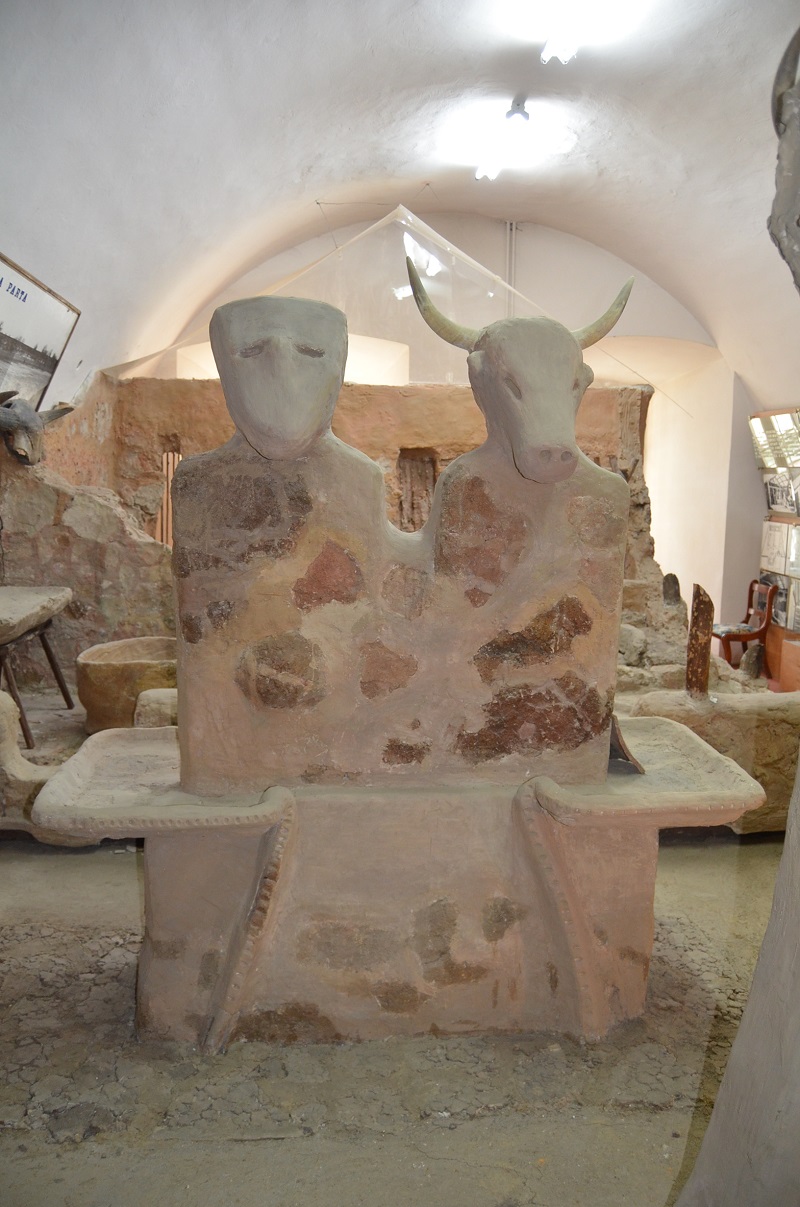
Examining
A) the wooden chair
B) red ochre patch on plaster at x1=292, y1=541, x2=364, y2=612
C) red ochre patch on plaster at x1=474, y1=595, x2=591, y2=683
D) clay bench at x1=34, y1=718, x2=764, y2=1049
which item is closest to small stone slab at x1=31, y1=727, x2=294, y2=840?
clay bench at x1=34, y1=718, x2=764, y2=1049

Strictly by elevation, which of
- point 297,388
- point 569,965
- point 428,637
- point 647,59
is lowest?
point 569,965

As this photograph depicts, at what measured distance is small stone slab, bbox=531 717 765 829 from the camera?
233cm

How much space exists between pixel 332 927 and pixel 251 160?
15.8ft

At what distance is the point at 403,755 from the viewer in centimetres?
246

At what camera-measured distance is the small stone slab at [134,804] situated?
2.22 metres

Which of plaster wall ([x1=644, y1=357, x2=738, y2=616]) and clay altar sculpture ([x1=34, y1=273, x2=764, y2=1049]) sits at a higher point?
plaster wall ([x1=644, y1=357, x2=738, y2=616])

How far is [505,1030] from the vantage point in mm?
2496

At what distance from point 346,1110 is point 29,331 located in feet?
13.5

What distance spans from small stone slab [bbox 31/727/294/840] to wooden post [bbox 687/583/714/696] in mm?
2292

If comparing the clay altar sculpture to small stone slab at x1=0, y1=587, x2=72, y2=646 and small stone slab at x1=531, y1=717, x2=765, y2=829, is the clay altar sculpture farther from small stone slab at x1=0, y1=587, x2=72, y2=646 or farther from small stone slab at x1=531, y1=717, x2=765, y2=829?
small stone slab at x1=0, y1=587, x2=72, y2=646

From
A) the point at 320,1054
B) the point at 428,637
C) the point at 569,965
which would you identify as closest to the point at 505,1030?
the point at 569,965

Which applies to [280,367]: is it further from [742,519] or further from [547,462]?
[742,519]

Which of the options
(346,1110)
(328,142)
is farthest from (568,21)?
(346,1110)

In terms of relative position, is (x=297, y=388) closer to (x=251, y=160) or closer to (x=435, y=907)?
(x=435, y=907)
